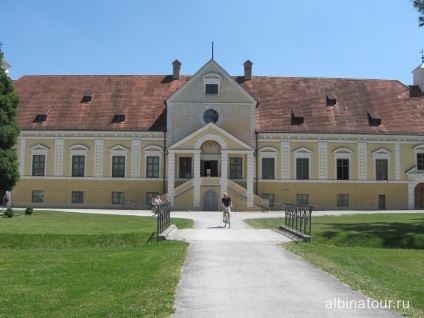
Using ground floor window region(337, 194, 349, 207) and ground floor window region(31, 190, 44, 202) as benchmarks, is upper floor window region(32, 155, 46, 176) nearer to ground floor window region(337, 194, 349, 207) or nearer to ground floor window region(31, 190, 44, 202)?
ground floor window region(31, 190, 44, 202)

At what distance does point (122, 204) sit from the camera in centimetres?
4478

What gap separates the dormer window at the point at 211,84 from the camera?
147 ft

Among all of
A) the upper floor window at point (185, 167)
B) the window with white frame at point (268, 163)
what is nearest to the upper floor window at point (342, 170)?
the window with white frame at point (268, 163)

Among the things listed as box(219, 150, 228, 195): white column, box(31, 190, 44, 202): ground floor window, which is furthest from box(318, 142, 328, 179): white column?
box(31, 190, 44, 202): ground floor window

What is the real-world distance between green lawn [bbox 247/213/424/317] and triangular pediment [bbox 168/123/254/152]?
1641 centimetres

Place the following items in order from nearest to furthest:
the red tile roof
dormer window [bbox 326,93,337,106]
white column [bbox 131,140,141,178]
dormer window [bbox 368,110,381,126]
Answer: white column [bbox 131,140,141,178]
the red tile roof
dormer window [bbox 368,110,381,126]
dormer window [bbox 326,93,337,106]

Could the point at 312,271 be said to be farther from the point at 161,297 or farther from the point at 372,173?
the point at 372,173

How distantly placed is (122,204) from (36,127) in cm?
1097

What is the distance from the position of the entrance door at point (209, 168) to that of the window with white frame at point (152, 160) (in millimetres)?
4087

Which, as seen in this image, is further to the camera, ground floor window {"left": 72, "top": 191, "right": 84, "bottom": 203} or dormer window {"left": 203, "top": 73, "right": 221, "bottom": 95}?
ground floor window {"left": 72, "top": 191, "right": 84, "bottom": 203}

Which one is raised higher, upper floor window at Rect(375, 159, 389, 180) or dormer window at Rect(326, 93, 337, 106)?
dormer window at Rect(326, 93, 337, 106)

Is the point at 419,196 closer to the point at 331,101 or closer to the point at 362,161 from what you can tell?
the point at 362,161

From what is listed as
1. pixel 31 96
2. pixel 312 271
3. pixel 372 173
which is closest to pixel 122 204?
pixel 31 96
